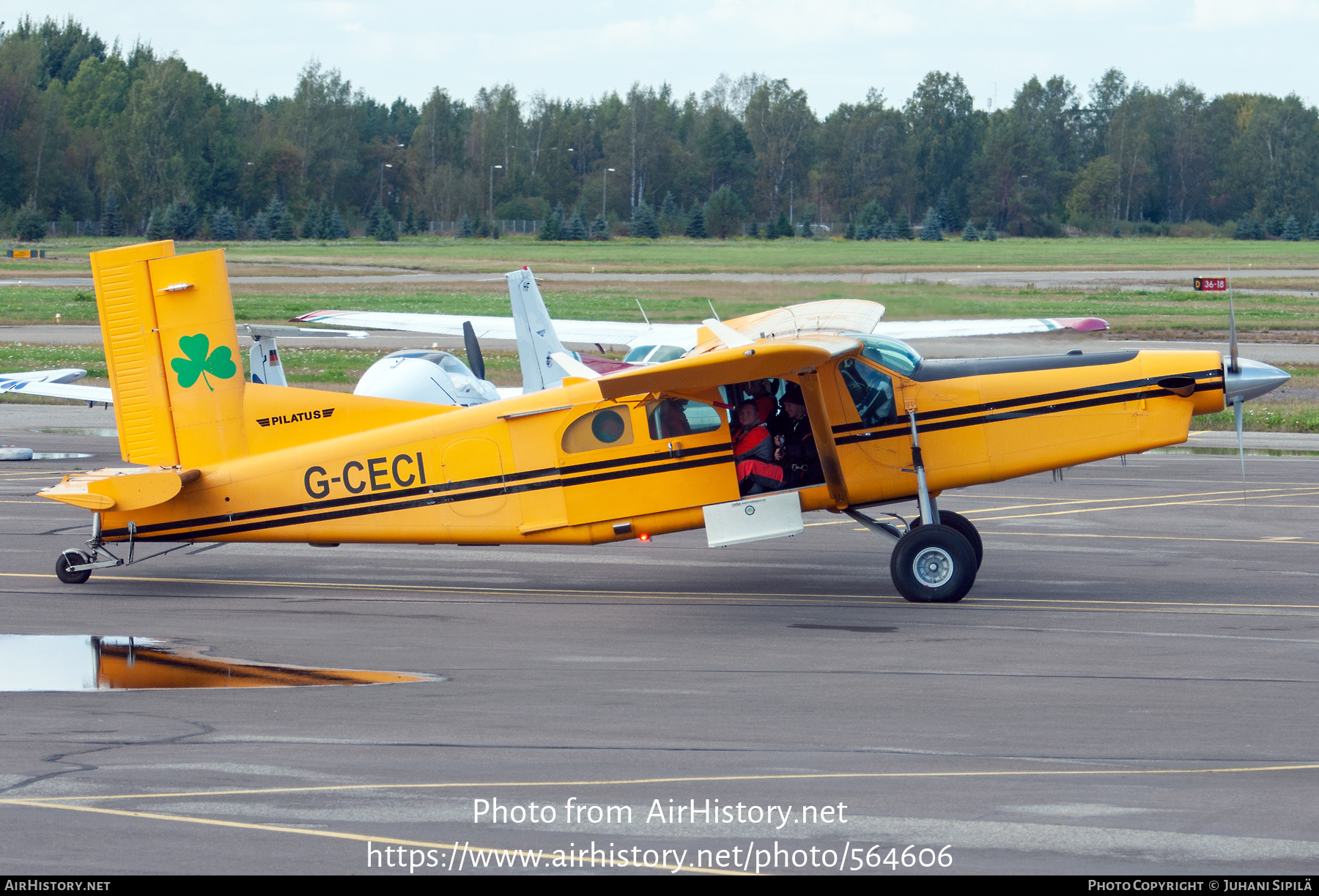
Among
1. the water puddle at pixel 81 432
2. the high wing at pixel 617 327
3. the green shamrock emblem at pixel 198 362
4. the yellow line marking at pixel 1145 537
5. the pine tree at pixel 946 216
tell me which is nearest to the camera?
the green shamrock emblem at pixel 198 362

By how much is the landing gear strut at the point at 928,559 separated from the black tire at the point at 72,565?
7.56m

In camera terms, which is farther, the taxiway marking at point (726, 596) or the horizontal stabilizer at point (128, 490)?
the horizontal stabilizer at point (128, 490)

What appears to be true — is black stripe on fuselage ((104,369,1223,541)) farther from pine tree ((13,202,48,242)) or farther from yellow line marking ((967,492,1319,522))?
pine tree ((13,202,48,242))

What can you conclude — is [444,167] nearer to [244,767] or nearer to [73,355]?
[73,355]

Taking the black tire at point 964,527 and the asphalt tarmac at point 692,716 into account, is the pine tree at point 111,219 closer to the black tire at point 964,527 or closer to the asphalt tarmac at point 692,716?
the asphalt tarmac at point 692,716

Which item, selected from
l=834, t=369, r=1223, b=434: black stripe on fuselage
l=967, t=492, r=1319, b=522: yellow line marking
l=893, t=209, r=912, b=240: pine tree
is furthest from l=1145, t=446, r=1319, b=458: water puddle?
l=893, t=209, r=912, b=240: pine tree

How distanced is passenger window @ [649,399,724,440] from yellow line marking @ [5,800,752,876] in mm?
6227

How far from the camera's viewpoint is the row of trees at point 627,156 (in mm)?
116188

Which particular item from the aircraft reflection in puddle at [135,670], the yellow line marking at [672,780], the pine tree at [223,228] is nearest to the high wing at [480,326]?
the aircraft reflection in puddle at [135,670]

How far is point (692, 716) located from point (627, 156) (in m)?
130

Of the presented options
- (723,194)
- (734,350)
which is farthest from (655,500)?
(723,194)

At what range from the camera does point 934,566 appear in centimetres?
1166

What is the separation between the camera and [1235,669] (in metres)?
9.32
